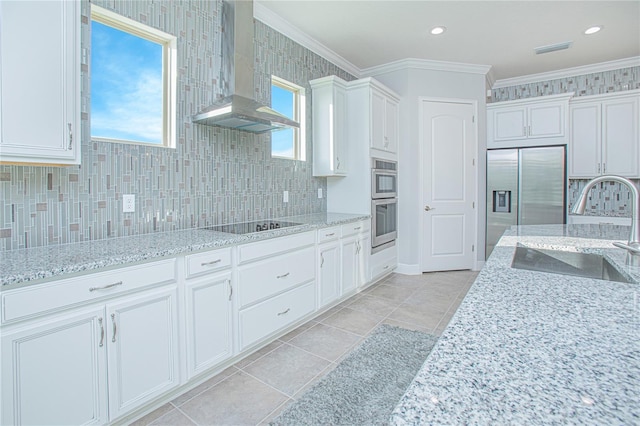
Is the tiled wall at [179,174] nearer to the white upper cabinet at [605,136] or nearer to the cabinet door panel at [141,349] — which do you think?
the cabinet door panel at [141,349]

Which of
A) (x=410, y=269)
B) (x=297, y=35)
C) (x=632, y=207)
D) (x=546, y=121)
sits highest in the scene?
(x=297, y=35)

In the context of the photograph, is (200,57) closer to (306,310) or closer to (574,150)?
(306,310)

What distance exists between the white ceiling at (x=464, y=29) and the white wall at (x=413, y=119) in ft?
0.75

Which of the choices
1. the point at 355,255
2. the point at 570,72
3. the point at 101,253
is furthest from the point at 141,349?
the point at 570,72

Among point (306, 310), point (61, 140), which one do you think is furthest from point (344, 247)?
point (61, 140)

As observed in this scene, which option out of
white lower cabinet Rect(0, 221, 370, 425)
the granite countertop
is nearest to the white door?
white lower cabinet Rect(0, 221, 370, 425)

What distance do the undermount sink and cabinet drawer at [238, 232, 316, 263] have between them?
59.1 inches

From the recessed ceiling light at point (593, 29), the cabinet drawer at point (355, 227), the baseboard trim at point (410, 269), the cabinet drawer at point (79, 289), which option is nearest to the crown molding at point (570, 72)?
the recessed ceiling light at point (593, 29)

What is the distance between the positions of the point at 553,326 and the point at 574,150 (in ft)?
15.8

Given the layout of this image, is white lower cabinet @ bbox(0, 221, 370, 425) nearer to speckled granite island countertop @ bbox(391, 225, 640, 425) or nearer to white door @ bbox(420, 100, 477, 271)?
speckled granite island countertop @ bbox(391, 225, 640, 425)

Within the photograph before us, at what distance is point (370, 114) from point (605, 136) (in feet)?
10.2

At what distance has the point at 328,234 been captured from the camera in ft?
9.83

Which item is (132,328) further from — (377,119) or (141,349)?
(377,119)

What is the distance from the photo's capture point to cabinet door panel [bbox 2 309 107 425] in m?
1.26
